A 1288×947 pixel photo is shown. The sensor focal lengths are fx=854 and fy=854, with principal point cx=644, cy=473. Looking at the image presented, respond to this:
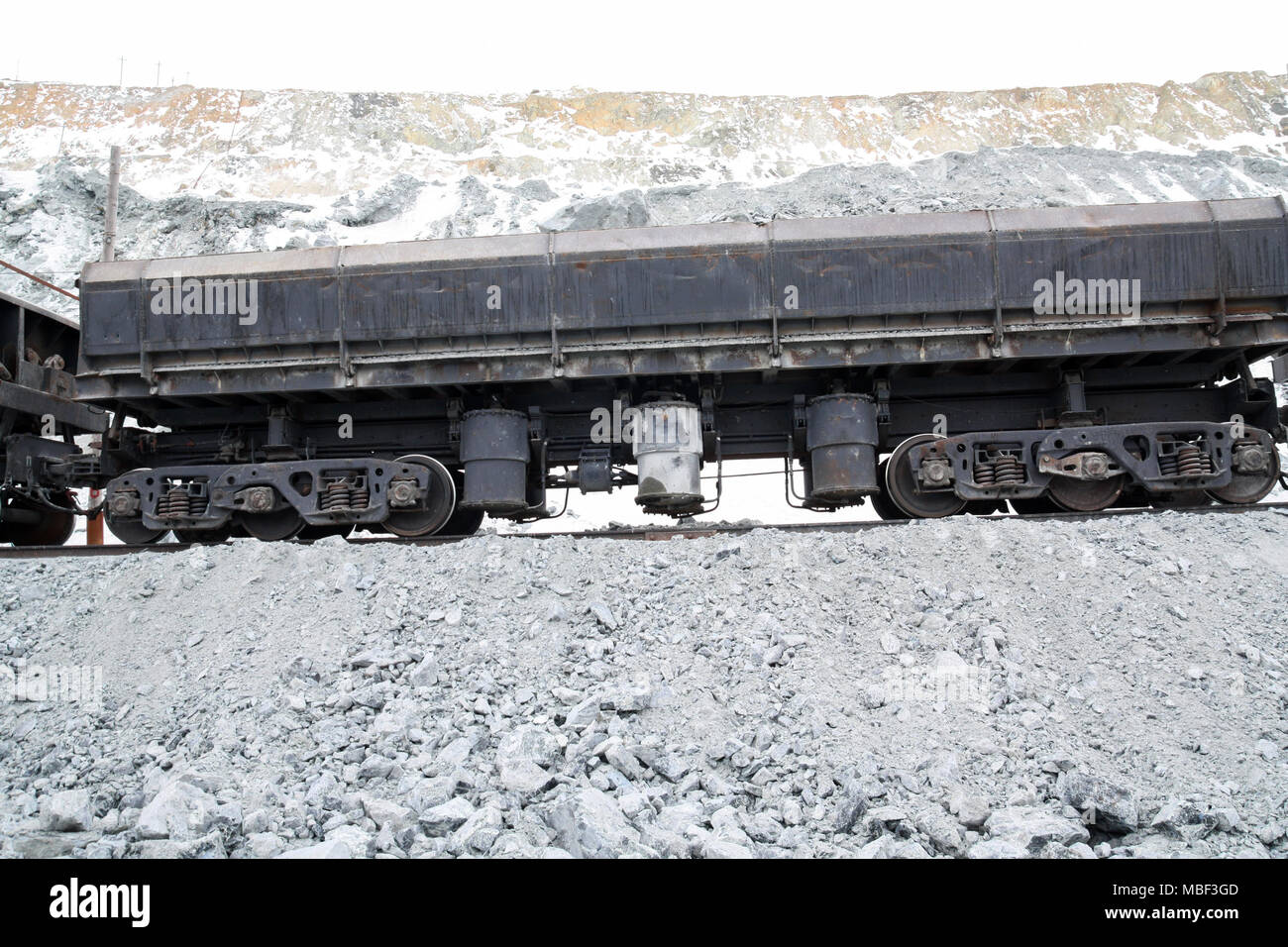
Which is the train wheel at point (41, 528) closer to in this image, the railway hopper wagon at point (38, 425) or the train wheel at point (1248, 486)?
the railway hopper wagon at point (38, 425)

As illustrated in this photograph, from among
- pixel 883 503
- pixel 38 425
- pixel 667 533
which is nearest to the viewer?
pixel 667 533

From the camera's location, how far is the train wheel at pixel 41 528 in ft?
33.2

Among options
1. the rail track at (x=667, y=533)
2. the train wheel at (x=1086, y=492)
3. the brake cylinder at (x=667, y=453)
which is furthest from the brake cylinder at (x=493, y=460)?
the train wheel at (x=1086, y=492)

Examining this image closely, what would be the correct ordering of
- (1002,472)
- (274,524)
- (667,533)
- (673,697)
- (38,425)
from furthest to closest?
(38,425)
(274,524)
(1002,472)
(667,533)
(673,697)

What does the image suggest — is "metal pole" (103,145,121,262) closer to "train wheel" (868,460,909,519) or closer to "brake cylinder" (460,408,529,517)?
"brake cylinder" (460,408,529,517)

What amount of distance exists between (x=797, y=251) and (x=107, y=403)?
7691mm

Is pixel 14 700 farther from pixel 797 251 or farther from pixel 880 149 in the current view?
pixel 880 149

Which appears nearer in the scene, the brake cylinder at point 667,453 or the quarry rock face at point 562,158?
the brake cylinder at point 667,453

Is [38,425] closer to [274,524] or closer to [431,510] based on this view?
[274,524]

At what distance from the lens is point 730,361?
8.59 m

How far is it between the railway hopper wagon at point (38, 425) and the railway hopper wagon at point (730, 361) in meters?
0.90

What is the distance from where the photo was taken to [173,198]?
112 ft

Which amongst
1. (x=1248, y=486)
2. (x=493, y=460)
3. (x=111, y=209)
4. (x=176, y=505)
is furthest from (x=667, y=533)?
(x=111, y=209)

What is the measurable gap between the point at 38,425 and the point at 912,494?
9.98 m
